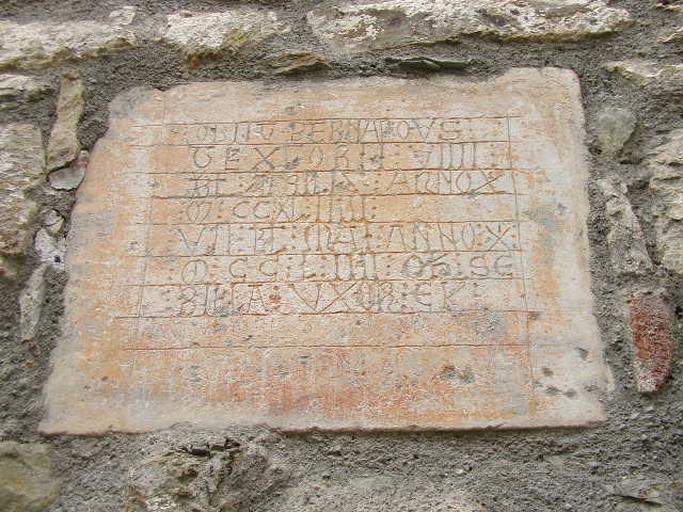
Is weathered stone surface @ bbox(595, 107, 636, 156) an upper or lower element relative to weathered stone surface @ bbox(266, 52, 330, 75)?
lower

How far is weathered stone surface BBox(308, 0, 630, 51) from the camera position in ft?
7.05

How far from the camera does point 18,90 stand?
7.00 feet

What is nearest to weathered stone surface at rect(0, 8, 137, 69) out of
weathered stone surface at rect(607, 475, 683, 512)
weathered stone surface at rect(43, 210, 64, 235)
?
weathered stone surface at rect(43, 210, 64, 235)

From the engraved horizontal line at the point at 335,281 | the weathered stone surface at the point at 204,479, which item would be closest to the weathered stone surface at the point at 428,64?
the engraved horizontal line at the point at 335,281

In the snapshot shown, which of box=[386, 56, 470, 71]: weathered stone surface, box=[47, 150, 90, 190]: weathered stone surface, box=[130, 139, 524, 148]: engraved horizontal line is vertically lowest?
box=[47, 150, 90, 190]: weathered stone surface

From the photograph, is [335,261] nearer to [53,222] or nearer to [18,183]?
[53,222]

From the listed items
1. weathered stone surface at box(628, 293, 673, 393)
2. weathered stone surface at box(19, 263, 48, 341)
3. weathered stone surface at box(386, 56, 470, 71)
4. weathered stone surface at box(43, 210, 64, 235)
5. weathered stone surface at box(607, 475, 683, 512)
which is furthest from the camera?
weathered stone surface at box(386, 56, 470, 71)

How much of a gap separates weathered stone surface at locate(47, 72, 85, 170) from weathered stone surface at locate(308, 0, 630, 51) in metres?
0.65

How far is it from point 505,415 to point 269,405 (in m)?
0.51

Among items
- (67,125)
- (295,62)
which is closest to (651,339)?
(295,62)

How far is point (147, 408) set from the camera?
1777mm

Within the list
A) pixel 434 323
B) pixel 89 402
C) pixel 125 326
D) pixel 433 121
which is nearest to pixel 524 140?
pixel 433 121

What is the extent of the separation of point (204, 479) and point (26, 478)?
0.39m

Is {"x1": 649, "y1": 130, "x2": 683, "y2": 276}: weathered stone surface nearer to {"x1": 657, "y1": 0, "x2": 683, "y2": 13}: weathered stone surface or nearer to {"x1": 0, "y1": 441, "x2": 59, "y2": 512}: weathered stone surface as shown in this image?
{"x1": 657, "y1": 0, "x2": 683, "y2": 13}: weathered stone surface
